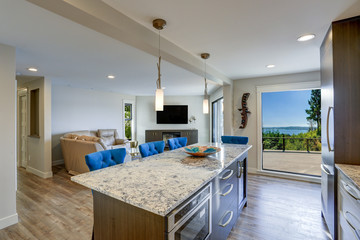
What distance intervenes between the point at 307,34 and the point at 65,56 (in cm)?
356

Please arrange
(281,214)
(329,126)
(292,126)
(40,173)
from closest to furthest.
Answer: (329,126)
(281,214)
(40,173)
(292,126)

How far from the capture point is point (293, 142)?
273 inches

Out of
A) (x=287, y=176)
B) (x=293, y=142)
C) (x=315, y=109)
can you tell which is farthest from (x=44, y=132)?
(x=315, y=109)

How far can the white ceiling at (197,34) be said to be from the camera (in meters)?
1.61

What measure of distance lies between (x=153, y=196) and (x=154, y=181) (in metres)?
0.26

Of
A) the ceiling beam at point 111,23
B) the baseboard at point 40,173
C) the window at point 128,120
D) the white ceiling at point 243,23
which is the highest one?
the white ceiling at point 243,23

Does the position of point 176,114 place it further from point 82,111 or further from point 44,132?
point 44,132

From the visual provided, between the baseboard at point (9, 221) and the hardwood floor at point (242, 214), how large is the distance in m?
0.07

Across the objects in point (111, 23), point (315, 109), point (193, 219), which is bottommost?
point (193, 219)

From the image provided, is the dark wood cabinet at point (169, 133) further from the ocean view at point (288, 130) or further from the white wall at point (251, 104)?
the white wall at point (251, 104)

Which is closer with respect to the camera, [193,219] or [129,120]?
[193,219]

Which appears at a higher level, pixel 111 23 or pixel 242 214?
pixel 111 23

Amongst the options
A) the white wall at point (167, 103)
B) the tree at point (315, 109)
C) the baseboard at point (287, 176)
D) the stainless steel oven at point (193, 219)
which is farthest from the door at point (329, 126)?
the white wall at point (167, 103)

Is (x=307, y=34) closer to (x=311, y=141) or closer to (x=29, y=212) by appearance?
(x=29, y=212)
